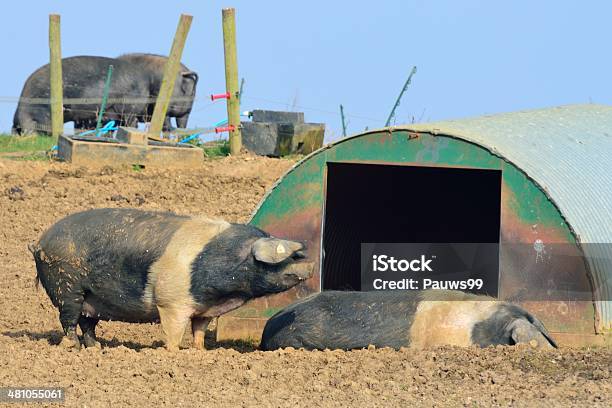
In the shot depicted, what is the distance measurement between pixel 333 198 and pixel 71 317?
3500mm

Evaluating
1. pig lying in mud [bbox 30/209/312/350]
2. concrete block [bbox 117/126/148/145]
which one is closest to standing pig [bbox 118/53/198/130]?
concrete block [bbox 117/126/148/145]

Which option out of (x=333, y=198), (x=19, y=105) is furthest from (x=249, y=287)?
(x=19, y=105)

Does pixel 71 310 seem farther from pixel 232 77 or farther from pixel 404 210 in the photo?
pixel 232 77

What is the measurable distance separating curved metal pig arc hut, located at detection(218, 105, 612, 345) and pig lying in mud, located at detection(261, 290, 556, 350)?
17.7 inches

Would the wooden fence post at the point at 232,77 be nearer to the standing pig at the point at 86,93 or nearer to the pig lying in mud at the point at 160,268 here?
the standing pig at the point at 86,93

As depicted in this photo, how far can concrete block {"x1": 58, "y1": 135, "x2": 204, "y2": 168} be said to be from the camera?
14.5 m

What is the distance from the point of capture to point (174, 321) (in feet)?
26.6

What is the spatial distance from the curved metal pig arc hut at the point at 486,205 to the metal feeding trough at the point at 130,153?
3.77 metres

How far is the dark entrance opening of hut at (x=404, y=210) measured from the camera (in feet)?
37.1

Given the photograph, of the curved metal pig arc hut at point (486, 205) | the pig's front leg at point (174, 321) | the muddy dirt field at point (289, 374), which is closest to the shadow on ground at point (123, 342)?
the muddy dirt field at point (289, 374)

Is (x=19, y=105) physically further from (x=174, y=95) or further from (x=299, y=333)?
(x=299, y=333)

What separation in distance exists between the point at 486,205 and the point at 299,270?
4.03m

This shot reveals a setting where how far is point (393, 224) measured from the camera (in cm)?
1170

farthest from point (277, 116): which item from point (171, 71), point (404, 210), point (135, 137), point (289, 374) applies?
point (289, 374)
